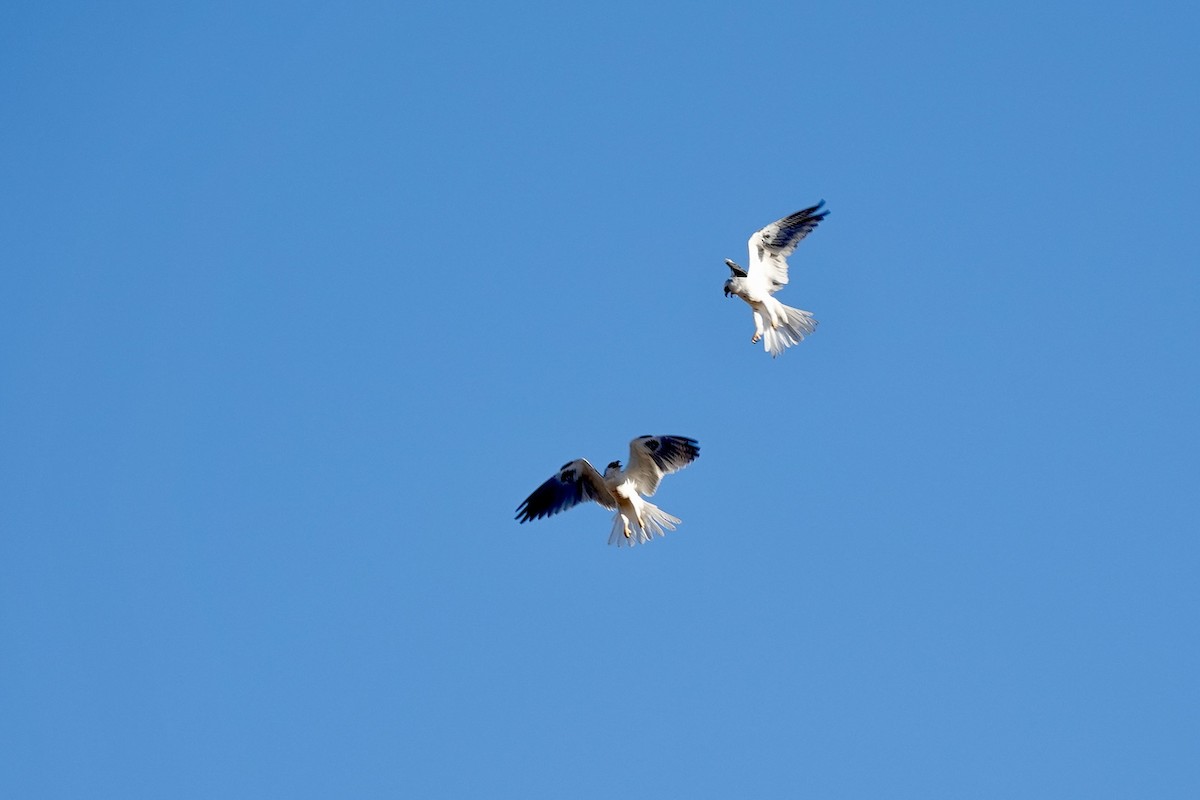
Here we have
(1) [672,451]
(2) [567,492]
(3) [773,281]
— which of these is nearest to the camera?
(1) [672,451]

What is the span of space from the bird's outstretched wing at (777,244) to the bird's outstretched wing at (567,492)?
3.26 metres

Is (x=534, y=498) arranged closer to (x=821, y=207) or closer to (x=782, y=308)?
(x=782, y=308)

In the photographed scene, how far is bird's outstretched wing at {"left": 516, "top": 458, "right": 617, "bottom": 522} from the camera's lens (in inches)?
542

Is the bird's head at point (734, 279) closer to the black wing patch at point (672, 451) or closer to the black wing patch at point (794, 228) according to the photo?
the black wing patch at point (794, 228)

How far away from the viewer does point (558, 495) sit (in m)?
14.2

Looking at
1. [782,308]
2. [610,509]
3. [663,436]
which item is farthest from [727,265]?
[610,509]

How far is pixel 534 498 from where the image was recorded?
46.8 feet

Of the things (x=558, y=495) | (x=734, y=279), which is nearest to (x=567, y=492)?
(x=558, y=495)

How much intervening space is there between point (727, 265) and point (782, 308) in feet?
2.93

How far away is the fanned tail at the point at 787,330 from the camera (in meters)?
14.1

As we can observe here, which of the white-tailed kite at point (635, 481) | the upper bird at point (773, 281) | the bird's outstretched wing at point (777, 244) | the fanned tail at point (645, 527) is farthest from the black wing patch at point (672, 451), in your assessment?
the bird's outstretched wing at point (777, 244)

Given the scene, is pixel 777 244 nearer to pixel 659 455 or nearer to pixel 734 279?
pixel 734 279

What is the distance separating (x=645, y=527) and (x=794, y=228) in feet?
14.6

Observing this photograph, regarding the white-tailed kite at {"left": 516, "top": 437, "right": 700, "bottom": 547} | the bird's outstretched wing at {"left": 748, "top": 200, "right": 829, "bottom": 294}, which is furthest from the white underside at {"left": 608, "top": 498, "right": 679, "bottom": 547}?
the bird's outstretched wing at {"left": 748, "top": 200, "right": 829, "bottom": 294}
